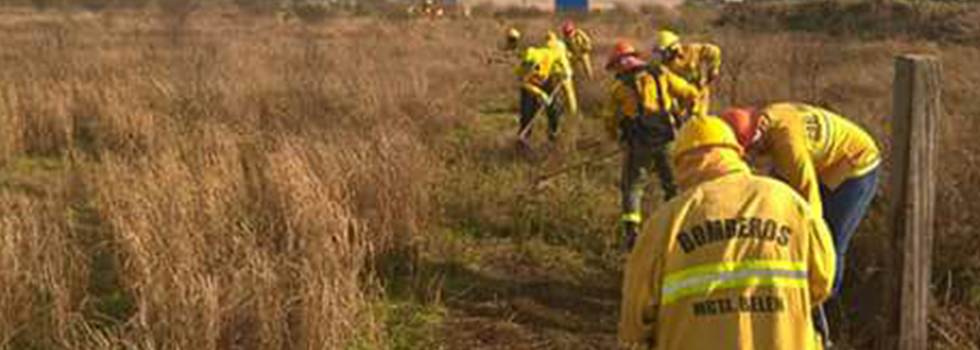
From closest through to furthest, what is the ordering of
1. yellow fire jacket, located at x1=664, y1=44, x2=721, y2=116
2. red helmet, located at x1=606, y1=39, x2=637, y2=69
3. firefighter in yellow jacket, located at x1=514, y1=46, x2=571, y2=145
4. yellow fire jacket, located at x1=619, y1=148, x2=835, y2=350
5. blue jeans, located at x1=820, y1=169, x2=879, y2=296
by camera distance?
yellow fire jacket, located at x1=619, y1=148, x2=835, y2=350 < blue jeans, located at x1=820, y1=169, x2=879, y2=296 < red helmet, located at x1=606, y1=39, x2=637, y2=69 < yellow fire jacket, located at x1=664, y1=44, x2=721, y2=116 < firefighter in yellow jacket, located at x1=514, y1=46, x2=571, y2=145

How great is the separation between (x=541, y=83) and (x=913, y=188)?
5.83 meters

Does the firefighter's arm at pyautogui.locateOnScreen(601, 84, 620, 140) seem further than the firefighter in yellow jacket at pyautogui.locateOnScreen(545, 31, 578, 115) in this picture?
No

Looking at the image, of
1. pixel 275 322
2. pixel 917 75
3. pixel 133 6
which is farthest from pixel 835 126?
pixel 133 6

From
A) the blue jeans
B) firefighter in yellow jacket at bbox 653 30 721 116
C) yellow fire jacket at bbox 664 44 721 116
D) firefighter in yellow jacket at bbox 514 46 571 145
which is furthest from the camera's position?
firefighter in yellow jacket at bbox 514 46 571 145

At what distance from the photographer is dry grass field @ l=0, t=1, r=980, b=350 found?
12.0ft

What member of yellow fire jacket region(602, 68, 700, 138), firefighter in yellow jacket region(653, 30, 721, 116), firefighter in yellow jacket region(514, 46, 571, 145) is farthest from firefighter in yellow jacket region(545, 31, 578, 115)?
yellow fire jacket region(602, 68, 700, 138)

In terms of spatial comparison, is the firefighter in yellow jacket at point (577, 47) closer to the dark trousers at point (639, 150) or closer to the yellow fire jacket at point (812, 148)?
the dark trousers at point (639, 150)

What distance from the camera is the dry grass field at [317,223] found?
3.64 m

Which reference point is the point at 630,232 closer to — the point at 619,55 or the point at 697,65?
the point at 619,55

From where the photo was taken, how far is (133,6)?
42.2 m

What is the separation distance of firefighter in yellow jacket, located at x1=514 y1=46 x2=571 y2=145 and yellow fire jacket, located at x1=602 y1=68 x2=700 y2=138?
9.19 feet

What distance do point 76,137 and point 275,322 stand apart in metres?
6.28

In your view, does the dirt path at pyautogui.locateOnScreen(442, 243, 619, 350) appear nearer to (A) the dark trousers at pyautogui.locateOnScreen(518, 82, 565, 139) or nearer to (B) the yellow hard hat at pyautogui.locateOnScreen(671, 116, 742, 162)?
(B) the yellow hard hat at pyautogui.locateOnScreen(671, 116, 742, 162)

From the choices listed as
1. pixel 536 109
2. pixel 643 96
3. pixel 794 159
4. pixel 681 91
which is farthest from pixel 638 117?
pixel 536 109
